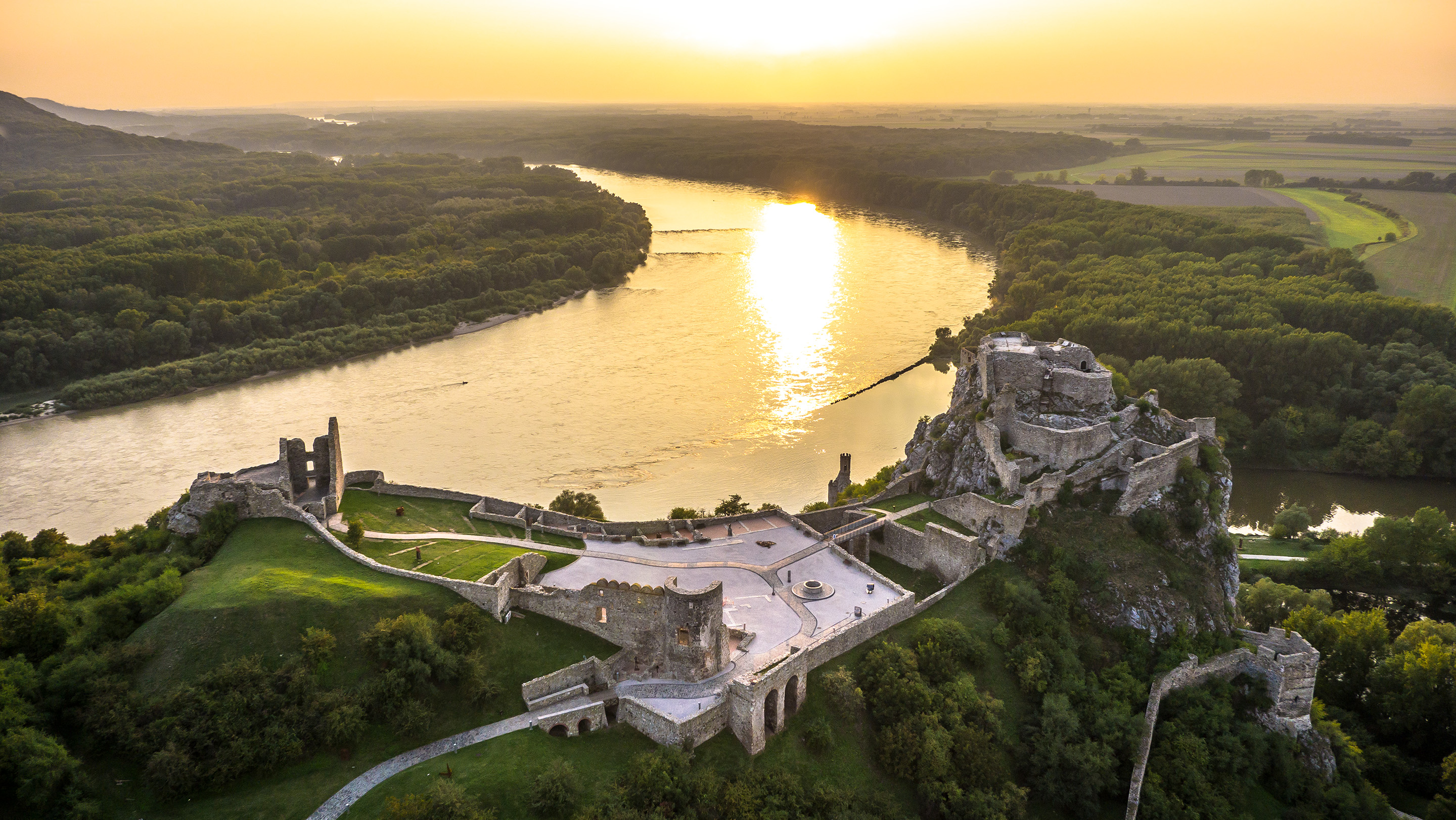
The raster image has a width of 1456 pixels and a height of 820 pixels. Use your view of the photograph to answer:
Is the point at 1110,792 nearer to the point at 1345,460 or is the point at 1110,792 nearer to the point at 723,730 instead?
the point at 723,730

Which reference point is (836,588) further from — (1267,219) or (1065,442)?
(1267,219)

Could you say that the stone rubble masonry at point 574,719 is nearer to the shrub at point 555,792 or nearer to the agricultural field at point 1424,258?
the shrub at point 555,792

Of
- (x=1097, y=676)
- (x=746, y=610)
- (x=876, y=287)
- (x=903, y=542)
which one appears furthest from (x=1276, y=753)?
(x=876, y=287)

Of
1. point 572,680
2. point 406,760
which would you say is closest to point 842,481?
point 572,680

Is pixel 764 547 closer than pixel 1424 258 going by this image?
Yes

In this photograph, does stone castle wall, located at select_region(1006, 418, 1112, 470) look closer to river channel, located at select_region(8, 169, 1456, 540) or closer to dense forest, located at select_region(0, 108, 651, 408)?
river channel, located at select_region(8, 169, 1456, 540)

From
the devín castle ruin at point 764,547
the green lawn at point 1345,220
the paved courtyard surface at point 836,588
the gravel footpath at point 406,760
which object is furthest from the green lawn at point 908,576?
the green lawn at point 1345,220
